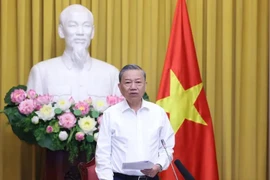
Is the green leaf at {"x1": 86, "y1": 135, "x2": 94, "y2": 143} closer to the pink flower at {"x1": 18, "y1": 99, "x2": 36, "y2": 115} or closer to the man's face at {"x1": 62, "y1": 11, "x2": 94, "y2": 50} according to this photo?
the pink flower at {"x1": 18, "y1": 99, "x2": 36, "y2": 115}

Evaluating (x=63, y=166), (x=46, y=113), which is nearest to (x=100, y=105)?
(x=46, y=113)

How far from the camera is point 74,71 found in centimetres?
340

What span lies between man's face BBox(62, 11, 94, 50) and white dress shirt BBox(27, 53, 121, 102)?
0.12 metres

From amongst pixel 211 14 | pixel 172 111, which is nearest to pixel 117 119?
pixel 172 111

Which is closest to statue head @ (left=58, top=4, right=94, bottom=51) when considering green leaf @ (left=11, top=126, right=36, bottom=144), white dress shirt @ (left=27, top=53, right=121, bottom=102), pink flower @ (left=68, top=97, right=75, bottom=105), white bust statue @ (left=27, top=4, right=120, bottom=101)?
white bust statue @ (left=27, top=4, right=120, bottom=101)

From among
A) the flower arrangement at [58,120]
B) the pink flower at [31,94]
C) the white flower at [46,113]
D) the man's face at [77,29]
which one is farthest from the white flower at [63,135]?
the man's face at [77,29]

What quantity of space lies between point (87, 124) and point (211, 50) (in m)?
1.44

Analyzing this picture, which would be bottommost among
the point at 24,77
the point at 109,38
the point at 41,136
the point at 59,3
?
the point at 41,136

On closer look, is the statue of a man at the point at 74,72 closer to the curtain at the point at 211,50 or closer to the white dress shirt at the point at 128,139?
the curtain at the point at 211,50

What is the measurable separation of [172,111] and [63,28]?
90 cm

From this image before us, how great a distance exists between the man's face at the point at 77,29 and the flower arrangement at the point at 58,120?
43 centimetres

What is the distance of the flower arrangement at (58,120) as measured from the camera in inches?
115

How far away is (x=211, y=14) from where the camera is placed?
4.00 metres

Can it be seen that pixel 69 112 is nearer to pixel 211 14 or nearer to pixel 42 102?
pixel 42 102
